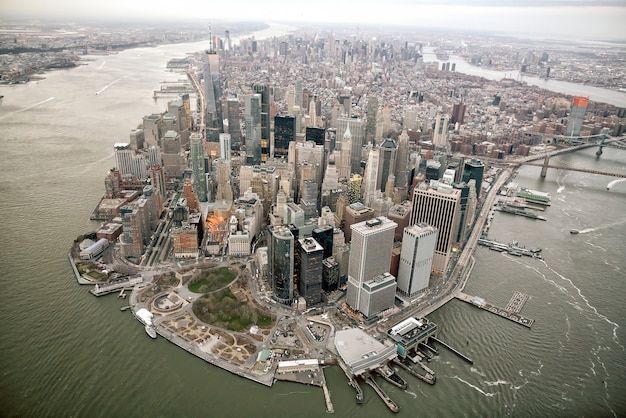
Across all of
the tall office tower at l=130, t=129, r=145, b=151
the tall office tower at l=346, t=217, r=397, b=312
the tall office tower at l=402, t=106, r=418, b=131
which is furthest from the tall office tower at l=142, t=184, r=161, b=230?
the tall office tower at l=402, t=106, r=418, b=131

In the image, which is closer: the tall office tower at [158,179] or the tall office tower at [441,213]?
the tall office tower at [441,213]

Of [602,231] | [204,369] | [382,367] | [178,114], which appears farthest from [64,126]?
[602,231]

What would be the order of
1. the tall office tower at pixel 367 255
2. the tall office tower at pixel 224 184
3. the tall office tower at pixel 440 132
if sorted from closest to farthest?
the tall office tower at pixel 367 255
the tall office tower at pixel 224 184
the tall office tower at pixel 440 132

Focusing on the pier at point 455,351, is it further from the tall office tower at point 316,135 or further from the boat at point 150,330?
the tall office tower at point 316,135

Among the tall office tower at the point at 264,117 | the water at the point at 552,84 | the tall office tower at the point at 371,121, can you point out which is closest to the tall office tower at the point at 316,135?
the tall office tower at the point at 264,117

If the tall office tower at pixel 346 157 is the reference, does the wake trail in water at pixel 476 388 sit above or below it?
Result: below

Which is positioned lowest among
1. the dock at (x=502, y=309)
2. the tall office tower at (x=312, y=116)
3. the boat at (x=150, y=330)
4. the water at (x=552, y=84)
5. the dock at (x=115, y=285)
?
the dock at (x=502, y=309)

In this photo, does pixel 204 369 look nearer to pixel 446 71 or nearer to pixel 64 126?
pixel 64 126
